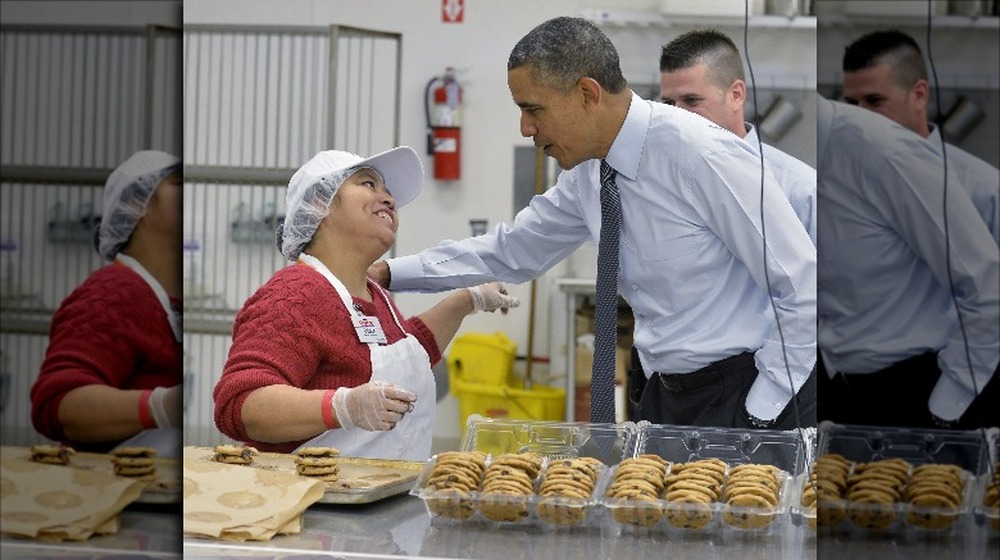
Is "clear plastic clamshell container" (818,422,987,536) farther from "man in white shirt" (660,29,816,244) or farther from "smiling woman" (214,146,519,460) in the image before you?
"smiling woman" (214,146,519,460)

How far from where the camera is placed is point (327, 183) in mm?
2734

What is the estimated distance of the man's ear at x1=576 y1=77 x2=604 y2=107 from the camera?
2588mm

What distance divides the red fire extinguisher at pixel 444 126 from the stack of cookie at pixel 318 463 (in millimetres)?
569

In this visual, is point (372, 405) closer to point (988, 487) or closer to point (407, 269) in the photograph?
point (407, 269)

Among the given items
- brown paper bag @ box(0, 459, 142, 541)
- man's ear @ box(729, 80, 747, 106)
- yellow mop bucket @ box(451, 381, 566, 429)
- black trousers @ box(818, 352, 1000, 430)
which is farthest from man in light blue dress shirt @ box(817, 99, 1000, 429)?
brown paper bag @ box(0, 459, 142, 541)

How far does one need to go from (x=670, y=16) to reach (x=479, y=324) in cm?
69

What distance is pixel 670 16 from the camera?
262cm

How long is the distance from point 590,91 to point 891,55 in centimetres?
86

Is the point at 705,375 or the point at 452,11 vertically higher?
the point at 452,11

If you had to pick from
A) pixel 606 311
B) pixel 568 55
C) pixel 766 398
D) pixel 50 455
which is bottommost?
pixel 50 455

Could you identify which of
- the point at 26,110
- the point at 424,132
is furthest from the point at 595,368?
the point at 26,110

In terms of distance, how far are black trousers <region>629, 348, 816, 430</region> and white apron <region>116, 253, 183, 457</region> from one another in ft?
2.76

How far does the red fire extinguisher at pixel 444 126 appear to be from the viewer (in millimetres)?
2699

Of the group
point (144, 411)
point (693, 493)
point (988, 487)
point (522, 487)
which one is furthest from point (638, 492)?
point (144, 411)
